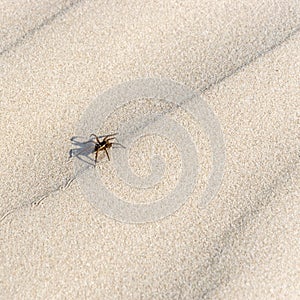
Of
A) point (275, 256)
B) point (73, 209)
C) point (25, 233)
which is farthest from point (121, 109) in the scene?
point (275, 256)

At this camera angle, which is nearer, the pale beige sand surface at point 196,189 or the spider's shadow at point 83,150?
the pale beige sand surface at point 196,189

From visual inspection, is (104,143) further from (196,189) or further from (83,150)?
(196,189)

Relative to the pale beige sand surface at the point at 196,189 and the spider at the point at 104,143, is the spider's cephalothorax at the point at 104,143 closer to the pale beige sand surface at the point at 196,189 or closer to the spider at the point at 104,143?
the spider at the point at 104,143

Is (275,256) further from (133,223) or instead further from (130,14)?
(130,14)

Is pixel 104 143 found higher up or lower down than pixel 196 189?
higher up

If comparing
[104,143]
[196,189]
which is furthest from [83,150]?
[196,189]

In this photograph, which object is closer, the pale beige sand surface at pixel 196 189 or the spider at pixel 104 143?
the pale beige sand surface at pixel 196 189

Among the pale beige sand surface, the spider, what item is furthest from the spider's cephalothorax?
the pale beige sand surface

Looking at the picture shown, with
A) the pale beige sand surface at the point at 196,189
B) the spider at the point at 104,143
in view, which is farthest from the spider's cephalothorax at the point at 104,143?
the pale beige sand surface at the point at 196,189

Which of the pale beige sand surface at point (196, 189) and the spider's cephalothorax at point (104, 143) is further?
the spider's cephalothorax at point (104, 143)

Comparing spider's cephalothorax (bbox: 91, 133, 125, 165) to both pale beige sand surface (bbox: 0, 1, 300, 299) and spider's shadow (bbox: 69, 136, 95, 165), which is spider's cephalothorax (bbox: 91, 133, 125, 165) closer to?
spider's shadow (bbox: 69, 136, 95, 165)
